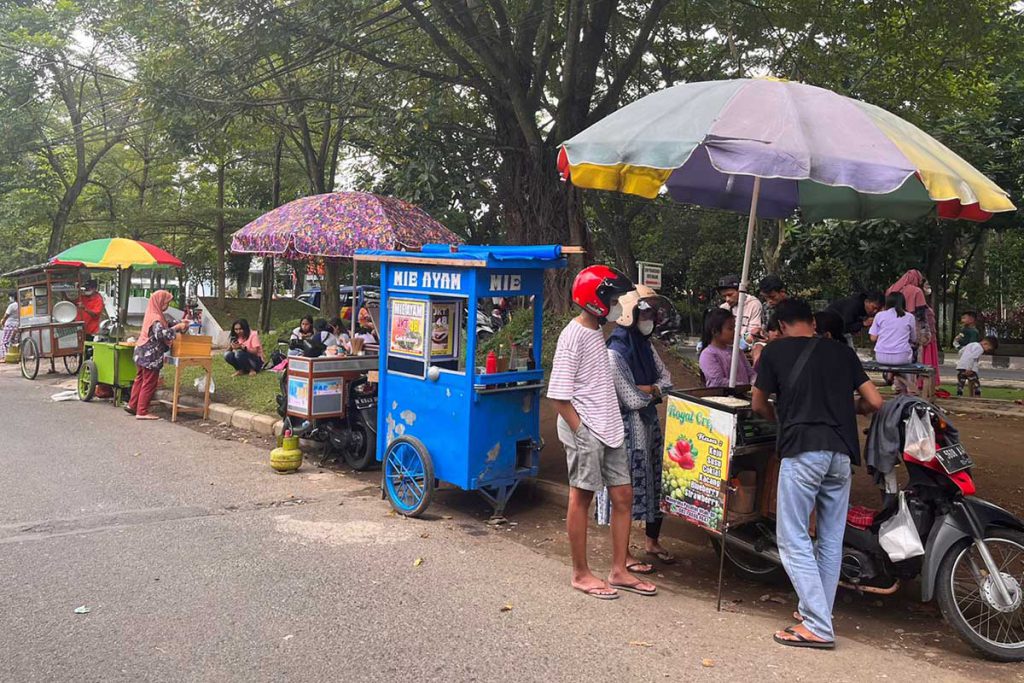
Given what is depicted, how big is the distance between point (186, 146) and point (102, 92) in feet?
42.0

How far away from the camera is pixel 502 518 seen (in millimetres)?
6152

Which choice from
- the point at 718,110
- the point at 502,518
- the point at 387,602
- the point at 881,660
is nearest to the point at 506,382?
the point at 502,518

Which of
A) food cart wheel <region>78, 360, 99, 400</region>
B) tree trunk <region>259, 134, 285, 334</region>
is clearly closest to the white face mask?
food cart wheel <region>78, 360, 99, 400</region>

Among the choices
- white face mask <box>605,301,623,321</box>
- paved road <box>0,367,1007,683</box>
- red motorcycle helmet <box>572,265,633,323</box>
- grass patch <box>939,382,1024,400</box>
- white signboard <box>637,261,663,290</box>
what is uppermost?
white signboard <box>637,261,663,290</box>

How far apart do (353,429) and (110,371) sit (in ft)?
16.9

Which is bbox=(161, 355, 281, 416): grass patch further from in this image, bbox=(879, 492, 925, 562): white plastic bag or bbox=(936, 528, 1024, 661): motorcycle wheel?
bbox=(936, 528, 1024, 661): motorcycle wheel

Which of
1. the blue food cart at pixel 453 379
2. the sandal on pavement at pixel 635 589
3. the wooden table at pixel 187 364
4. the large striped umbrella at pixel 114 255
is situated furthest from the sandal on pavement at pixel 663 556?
the large striped umbrella at pixel 114 255

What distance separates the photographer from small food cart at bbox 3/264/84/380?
44.3 feet

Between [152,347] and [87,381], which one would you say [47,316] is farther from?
[152,347]

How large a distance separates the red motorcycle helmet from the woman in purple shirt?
1.48 metres

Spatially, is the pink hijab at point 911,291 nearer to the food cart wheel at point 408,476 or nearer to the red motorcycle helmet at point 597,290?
the red motorcycle helmet at point 597,290

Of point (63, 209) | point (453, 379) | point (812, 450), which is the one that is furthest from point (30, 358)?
point (812, 450)

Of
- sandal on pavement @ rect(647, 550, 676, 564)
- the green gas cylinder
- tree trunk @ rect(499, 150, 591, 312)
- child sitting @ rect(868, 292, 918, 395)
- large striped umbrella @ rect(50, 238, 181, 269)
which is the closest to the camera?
sandal on pavement @ rect(647, 550, 676, 564)

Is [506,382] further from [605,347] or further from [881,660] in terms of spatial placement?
[881,660]
